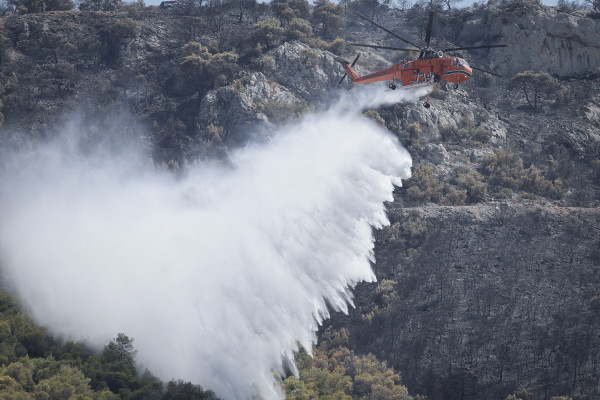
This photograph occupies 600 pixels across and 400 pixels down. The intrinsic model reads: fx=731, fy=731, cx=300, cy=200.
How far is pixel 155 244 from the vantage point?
5747cm

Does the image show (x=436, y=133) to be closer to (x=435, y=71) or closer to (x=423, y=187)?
(x=423, y=187)

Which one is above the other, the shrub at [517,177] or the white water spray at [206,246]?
the white water spray at [206,246]

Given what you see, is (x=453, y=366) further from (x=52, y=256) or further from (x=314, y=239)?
(x=52, y=256)

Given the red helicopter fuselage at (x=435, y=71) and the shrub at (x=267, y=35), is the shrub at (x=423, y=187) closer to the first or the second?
the red helicopter fuselage at (x=435, y=71)

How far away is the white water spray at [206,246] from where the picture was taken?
50281 mm

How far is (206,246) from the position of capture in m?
56.7

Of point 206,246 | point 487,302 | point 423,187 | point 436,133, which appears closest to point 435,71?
point 487,302

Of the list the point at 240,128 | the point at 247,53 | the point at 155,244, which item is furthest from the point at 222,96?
the point at 155,244

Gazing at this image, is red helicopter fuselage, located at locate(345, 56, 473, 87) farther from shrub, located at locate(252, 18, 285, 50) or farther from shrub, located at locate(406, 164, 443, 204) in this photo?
shrub, located at locate(252, 18, 285, 50)

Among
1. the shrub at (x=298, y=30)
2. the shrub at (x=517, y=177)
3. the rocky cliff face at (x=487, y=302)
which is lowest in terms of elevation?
the rocky cliff face at (x=487, y=302)

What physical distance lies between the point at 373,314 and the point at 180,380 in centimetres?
1613

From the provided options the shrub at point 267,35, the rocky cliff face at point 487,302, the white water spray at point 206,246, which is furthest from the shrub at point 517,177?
the shrub at point 267,35

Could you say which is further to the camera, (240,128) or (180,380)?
Result: (240,128)

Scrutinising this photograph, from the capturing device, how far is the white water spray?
50281 millimetres
